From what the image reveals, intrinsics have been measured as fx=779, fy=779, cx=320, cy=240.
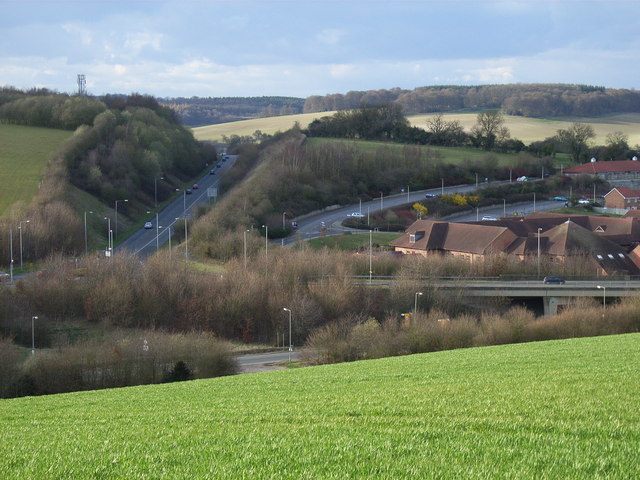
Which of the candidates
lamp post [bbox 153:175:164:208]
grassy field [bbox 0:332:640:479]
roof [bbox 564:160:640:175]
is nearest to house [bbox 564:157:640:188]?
roof [bbox 564:160:640:175]

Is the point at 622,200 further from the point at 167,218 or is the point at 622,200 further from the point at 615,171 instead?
the point at 167,218

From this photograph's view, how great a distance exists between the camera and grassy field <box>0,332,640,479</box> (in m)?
9.90

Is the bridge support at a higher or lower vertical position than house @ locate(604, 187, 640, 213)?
lower

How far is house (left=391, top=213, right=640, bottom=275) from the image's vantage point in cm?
6391

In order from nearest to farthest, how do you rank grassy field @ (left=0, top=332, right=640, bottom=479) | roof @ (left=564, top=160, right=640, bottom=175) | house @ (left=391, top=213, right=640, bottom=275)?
grassy field @ (left=0, top=332, right=640, bottom=479) < house @ (left=391, top=213, right=640, bottom=275) < roof @ (left=564, top=160, right=640, bottom=175)

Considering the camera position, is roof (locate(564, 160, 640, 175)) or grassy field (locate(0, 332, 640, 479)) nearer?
grassy field (locate(0, 332, 640, 479))

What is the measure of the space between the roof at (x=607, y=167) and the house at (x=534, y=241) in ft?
155

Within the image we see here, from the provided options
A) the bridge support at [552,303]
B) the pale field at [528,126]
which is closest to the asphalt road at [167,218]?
the bridge support at [552,303]

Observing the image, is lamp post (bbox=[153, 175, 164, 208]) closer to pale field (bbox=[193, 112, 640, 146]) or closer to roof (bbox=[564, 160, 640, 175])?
roof (bbox=[564, 160, 640, 175])

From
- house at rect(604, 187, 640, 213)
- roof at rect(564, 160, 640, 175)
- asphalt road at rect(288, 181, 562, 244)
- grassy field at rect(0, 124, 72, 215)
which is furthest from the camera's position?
roof at rect(564, 160, 640, 175)

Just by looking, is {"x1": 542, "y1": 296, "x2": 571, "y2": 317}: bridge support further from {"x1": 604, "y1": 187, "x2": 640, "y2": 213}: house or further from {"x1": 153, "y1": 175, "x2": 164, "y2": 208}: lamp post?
{"x1": 153, "y1": 175, "x2": 164, "y2": 208}: lamp post

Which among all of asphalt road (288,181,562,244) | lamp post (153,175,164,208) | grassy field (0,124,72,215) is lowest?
asphalt road (288,181,562,244)

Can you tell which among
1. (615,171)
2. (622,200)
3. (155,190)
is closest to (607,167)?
(615,171)

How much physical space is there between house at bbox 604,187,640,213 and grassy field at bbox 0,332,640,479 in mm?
85025
